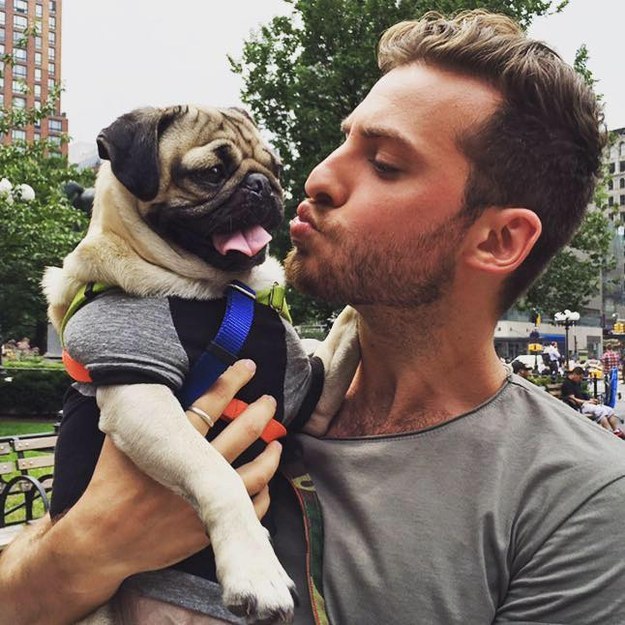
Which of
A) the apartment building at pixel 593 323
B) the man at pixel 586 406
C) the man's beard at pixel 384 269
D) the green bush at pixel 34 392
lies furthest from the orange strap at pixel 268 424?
the apartment building at pixel 593 323

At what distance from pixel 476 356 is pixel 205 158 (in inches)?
39.5

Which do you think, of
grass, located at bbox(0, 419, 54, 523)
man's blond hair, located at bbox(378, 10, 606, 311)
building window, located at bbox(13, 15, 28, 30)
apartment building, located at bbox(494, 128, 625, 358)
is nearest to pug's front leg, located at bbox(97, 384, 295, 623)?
man's blond hair, located at bbox(378, 10, 606, 311)

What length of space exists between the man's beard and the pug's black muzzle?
0.23 meters

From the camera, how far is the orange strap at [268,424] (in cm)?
192

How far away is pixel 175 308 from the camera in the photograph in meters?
1.91

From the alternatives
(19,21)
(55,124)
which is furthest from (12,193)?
(19,21)

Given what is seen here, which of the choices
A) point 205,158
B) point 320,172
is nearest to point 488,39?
point 320,172

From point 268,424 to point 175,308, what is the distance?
409 millimetres

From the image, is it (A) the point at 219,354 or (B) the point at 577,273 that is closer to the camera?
(A) the point at 219,354

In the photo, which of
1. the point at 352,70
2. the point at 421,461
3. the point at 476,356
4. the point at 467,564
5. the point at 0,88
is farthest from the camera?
the point at 0,88

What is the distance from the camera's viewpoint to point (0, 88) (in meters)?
103

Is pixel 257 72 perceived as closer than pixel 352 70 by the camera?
No

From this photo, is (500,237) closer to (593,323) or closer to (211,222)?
(211,222)

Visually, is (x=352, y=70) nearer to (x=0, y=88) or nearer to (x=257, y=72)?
(x=257, y=72)
